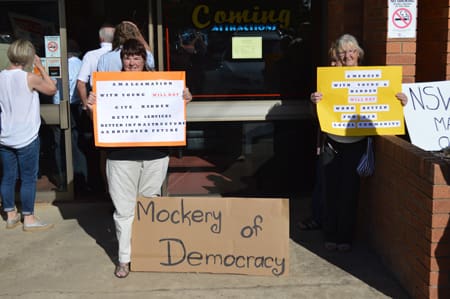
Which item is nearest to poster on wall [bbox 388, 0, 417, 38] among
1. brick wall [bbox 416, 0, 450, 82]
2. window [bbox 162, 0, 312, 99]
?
brick wall [bbox 416, 0, 450, 82]

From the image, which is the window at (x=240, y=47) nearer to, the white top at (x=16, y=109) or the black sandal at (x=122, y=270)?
the white top at (x=16, y=109)

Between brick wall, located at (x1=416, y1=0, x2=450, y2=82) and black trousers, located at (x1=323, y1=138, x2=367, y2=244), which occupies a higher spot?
brick wall, located at (x1=416, y1=0, x2=450, y2=82)

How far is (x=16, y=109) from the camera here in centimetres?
515

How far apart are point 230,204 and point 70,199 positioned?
2.49 meters

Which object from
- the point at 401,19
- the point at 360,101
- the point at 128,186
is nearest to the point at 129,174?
the point at 128,186

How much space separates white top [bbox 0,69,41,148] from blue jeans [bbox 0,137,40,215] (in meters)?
0.08

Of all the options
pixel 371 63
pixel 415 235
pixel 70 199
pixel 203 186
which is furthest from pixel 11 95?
pixel 415 235

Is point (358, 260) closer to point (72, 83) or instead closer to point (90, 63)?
point (90, 63)

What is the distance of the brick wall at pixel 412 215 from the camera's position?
351 cm

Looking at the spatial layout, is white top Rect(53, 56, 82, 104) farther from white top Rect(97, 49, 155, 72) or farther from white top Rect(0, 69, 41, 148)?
white top Rect(97, 49, 155, 72)

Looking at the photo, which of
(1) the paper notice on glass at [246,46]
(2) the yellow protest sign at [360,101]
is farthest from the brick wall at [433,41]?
(1) the paper notice on glass at [246,46]

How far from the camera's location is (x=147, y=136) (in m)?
4.28

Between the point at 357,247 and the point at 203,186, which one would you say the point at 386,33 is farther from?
the point at 203,186

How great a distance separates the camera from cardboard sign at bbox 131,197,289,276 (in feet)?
Result: 14.0
